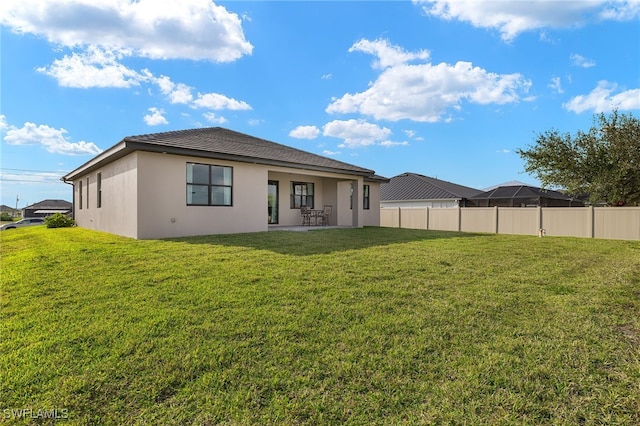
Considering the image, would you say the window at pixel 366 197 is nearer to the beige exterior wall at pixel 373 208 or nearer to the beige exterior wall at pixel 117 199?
the beige exterior wall at pixel 373 208

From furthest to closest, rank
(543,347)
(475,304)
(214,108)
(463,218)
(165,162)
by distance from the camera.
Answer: (463,218)
(214,108)
(165,162)
(475,304)
(543,347)

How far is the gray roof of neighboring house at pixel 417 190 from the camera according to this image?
84.2 ft

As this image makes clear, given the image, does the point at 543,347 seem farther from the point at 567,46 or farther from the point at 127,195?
the point at 567,46

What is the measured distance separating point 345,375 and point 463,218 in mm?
16386

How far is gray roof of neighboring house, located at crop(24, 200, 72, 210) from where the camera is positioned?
167 feet

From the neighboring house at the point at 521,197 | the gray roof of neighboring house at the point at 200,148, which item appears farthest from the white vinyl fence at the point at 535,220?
the neighboring house at the point at 521,197

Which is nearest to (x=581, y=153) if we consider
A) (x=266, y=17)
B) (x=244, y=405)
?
(x=266, y=17)

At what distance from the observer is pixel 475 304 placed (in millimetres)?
4227

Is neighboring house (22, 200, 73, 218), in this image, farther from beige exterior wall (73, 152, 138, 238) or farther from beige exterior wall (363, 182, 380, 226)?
beige exterior wall (363, 182, 380, 226)

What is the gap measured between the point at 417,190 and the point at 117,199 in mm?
22307

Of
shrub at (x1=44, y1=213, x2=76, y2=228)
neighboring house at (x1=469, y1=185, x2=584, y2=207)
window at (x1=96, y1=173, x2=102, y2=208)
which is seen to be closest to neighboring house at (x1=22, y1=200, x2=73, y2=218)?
shrub at (x1=44, y1=213, x2=76, y2=228)

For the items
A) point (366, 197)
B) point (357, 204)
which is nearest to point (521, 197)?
point (366, 197)

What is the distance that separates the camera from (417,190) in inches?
1085

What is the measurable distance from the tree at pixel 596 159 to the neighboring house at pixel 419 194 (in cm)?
1066
